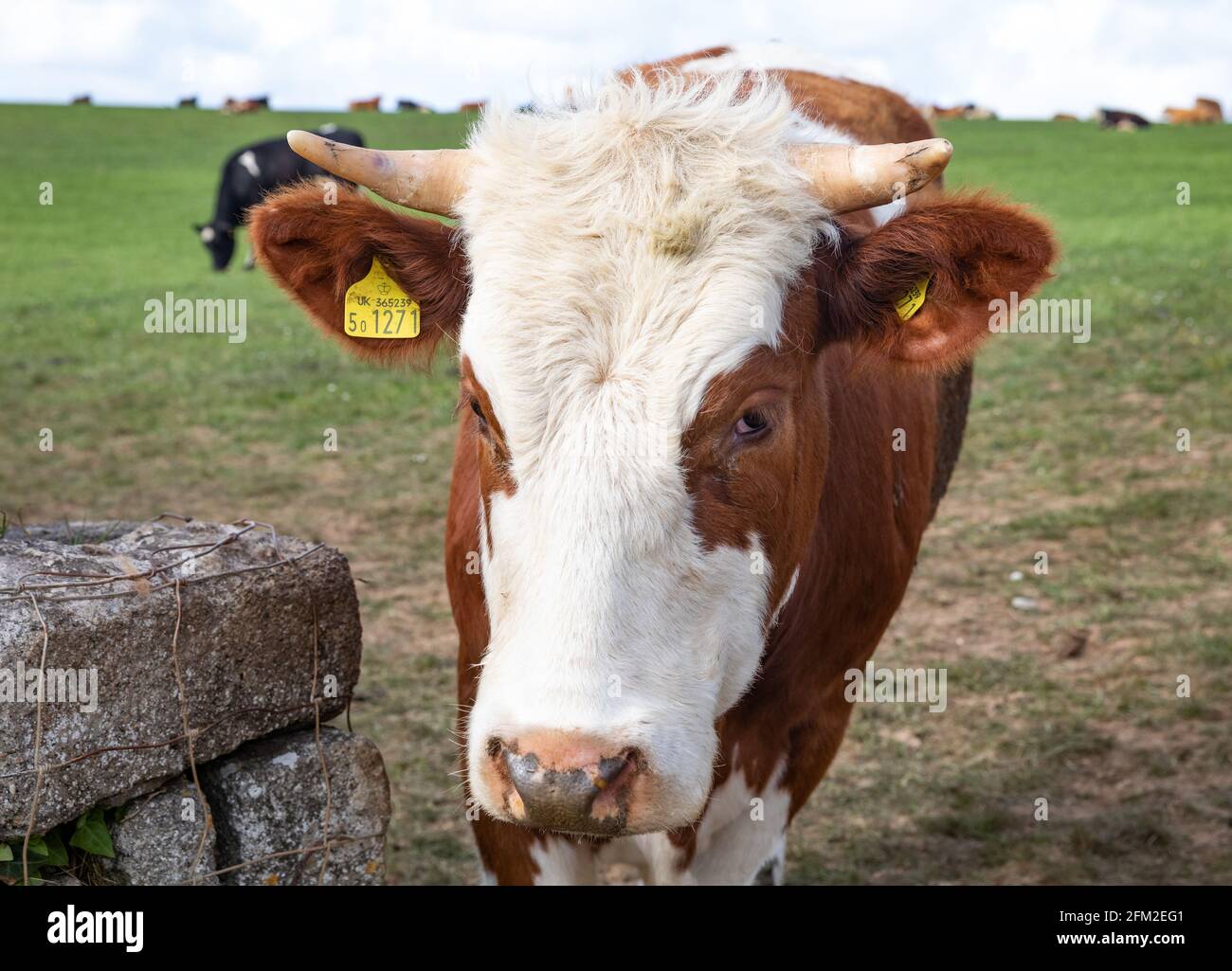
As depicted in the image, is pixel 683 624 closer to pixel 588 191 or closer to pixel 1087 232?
pixel 588 191

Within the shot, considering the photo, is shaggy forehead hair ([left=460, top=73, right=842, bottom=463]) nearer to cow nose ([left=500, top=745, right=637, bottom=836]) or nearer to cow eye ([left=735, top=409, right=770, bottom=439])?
cow eye ([left=735, top=409, right=770, bottom=439])

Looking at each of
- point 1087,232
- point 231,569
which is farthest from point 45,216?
point 231,569

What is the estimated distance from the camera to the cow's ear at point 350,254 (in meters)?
3.24

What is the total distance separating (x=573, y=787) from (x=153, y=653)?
1477 mm

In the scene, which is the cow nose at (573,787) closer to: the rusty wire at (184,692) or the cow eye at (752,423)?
the cow eye at (752,423)

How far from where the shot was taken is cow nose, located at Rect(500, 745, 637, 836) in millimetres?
2451

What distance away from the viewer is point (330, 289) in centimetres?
342

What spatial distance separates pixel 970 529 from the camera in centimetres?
861

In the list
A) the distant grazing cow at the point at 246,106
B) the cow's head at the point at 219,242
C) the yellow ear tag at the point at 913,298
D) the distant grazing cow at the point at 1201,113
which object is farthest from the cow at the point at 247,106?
the yellow ear tag at the point at 913,298

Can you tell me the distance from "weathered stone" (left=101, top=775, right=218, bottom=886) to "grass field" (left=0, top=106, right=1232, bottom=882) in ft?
5.26

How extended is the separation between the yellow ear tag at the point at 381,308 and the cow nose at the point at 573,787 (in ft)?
4.15

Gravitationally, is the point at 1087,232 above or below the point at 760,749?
above

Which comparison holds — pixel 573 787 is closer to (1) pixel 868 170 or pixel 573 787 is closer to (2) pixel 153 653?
(2) pixel 153 653

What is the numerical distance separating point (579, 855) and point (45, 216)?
2907 cm
